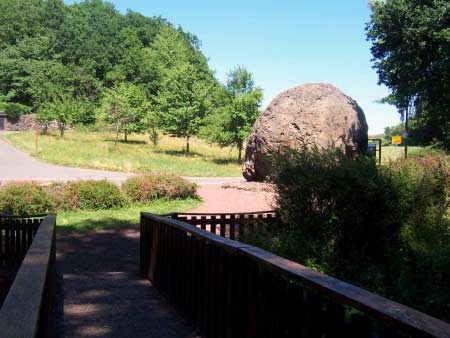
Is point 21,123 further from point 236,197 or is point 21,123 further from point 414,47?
point 236,197

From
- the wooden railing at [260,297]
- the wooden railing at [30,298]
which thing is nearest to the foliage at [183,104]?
the wooden railing at [260,297]


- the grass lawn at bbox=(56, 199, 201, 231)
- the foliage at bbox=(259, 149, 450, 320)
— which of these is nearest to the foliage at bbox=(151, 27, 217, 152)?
the grass lawn at bbox=(56, 199, 201, 231)

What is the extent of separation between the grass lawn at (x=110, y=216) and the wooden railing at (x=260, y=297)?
275 inches

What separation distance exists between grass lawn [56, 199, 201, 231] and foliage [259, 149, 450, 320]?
6422mm

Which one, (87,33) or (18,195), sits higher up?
(87,33)

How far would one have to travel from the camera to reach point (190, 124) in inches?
1645

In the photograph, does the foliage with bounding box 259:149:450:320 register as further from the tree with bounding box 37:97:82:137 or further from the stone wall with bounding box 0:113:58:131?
the stone wall with bounding box 0:113:58:131

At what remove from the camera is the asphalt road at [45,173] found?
74.3 ft

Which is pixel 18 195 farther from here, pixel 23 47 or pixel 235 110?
pixel 23 47

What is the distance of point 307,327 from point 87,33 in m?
91.2

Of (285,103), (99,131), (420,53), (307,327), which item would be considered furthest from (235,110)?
(307,327)

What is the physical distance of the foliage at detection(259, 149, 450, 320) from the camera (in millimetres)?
6566

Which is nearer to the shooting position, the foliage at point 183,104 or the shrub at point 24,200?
the shrub at point 24,200

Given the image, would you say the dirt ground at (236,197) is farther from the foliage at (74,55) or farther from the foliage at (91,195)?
the foliage at (74,55)
